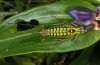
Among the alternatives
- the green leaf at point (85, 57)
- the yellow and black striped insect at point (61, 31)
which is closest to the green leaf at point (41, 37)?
the yellow and black striped insect at point (61, 31)

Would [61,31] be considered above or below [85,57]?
above

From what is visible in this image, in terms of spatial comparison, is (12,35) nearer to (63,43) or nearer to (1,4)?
(63,43)

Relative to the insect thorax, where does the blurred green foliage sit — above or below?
below

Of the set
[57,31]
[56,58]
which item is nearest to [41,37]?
[57,31]

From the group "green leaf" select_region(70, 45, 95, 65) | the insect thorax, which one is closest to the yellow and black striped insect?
the insect thorax

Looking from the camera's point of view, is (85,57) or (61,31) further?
(85,57)

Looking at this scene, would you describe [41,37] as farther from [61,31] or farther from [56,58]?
[56,58]

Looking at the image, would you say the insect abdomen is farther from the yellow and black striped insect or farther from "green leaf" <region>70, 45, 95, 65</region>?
"green leaf" <region>70, 45, 95, 65</region>

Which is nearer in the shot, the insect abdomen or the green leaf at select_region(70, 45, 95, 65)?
the insect abdomen
